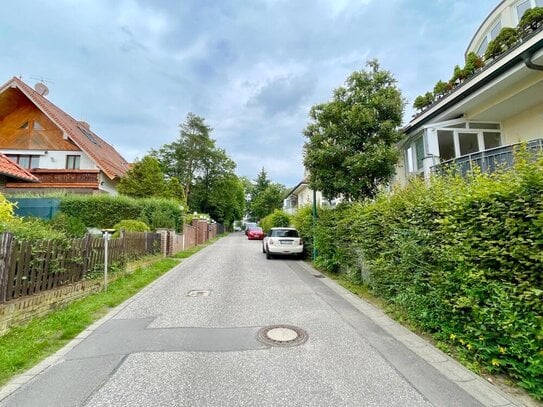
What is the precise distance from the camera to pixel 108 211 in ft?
55.8

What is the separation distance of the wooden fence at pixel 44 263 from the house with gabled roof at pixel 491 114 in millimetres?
7767

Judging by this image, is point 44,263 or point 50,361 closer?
point 50,361

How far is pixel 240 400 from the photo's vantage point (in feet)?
9.43

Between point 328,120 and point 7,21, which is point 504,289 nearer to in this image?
point 328,120

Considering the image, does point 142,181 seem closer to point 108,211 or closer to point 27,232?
point 108,211

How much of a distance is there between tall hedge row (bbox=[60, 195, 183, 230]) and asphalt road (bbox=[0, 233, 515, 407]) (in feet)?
37.0

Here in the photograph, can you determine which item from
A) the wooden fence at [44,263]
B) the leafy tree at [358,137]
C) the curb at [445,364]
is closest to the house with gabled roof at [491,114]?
the leafy tree at [358,137]

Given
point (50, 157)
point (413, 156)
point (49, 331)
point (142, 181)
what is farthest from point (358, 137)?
point (50, 157)

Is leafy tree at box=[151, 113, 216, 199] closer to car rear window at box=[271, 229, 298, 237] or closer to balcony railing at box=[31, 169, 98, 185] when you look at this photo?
balcony railing at box=[31, 169, 98, 185]

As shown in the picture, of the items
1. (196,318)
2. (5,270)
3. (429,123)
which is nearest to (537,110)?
(429,123)

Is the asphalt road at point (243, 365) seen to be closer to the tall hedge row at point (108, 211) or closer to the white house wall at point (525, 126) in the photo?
the white house wall at point (525, 126)

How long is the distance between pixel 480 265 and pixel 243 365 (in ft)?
10.1

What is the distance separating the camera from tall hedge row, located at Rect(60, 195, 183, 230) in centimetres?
1681

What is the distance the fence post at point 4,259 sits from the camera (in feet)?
14.5
